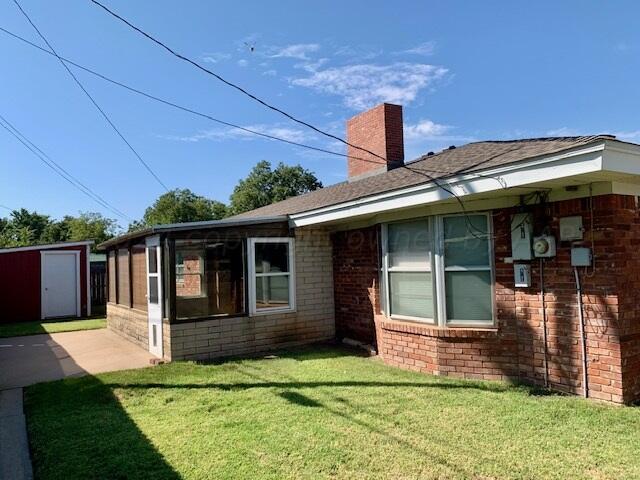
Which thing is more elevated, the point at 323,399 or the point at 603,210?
the point at 603,210

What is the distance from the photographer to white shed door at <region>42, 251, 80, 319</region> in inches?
628

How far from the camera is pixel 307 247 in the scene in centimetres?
911

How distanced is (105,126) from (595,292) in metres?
11.8

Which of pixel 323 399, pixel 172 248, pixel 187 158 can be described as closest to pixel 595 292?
pixel 323 399

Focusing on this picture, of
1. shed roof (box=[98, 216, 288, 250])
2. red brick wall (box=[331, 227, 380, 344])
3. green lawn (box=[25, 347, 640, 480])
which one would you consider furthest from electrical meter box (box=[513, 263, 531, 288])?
shed roof (box=[98, 216, 288, 250])

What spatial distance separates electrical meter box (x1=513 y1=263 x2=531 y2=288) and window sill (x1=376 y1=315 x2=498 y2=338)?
0.71 m

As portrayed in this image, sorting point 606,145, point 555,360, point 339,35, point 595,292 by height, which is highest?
point 339,35

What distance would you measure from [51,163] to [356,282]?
13.5m

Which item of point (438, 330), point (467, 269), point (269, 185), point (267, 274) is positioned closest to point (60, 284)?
point (267, 274)

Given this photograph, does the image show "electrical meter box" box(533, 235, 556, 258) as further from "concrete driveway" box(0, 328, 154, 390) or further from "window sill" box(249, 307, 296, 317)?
"concrete driveway" box(0, 328, 154, 390)

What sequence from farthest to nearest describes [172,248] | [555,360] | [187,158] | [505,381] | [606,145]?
1. [187,158]
2. [172,248]
3. [505,381]
4. [555,360]
5. [606,145]

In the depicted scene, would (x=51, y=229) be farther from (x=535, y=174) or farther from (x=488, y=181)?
(x=535, y=174)

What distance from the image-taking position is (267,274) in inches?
340

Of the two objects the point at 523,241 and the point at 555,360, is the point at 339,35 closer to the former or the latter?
the point at 523,241
